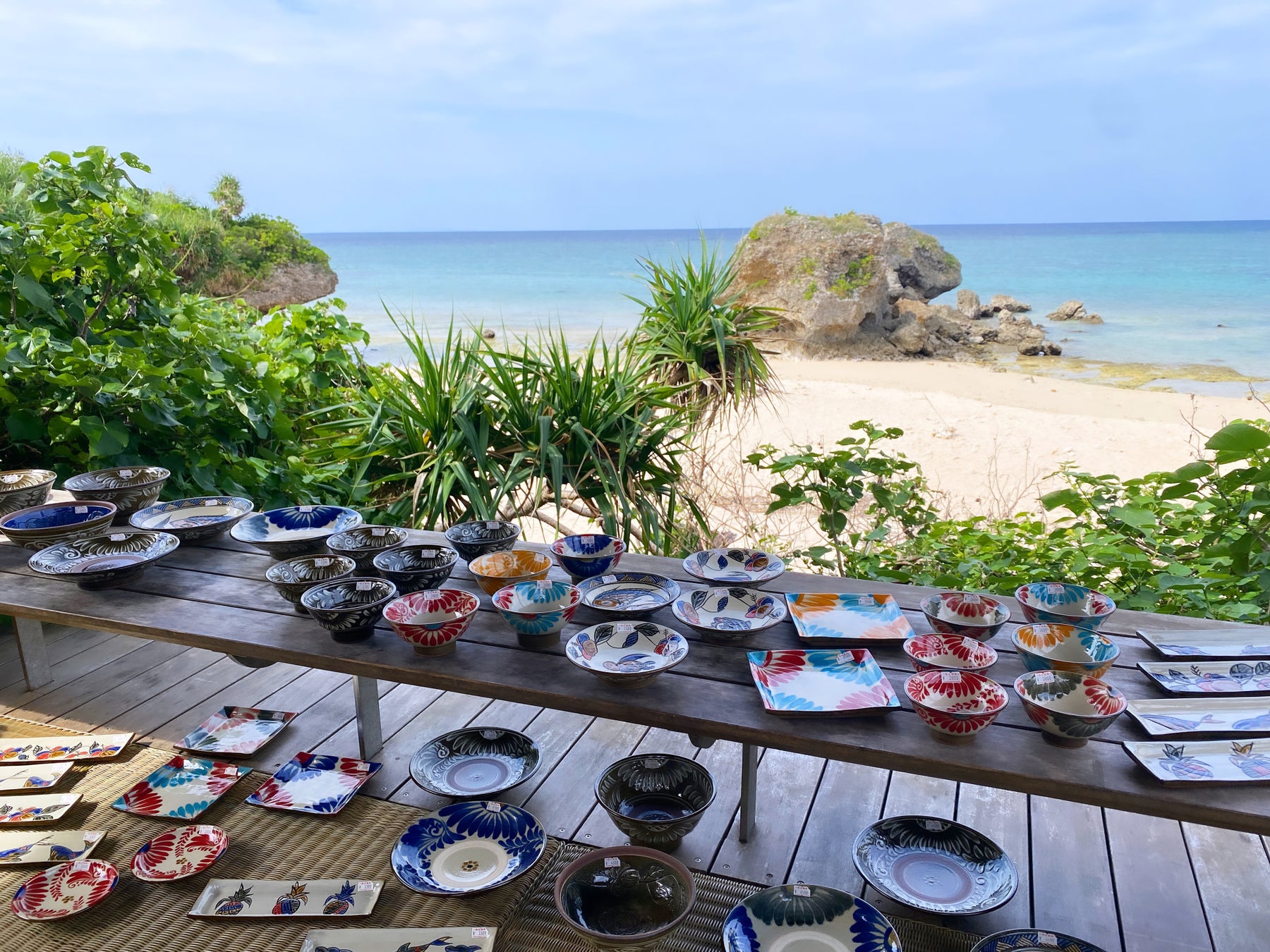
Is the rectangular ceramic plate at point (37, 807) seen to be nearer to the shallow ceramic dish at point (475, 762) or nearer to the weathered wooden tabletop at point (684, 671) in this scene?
the weathered wooden tabletop at point (684, 671)

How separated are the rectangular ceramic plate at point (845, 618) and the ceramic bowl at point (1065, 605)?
0.21 meters

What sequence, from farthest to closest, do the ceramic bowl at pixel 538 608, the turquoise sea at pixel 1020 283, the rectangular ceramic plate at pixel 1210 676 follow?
the turquoise sea at pixel 1020 283 < the ceramic bowl at pixel 538 608 < the rectangular ceramic plate at pixel 1210 676

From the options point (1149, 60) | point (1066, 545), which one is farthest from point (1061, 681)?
point (1149, 60)

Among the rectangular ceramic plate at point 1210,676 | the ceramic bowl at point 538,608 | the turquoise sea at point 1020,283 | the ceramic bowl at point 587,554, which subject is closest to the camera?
the rectangular ceramic plate at point 1210,676

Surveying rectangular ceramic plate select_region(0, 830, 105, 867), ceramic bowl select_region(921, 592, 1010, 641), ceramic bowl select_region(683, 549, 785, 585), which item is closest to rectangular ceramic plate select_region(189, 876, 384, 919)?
rectangular ceramic plate select_region(0, 830, 105, 867)

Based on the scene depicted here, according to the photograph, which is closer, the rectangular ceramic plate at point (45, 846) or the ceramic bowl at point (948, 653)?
the ceramic bowl at point (948, 653)

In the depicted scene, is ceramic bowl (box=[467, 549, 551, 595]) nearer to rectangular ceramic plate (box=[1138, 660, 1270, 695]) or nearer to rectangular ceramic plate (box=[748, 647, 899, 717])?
rectangular ceramic plate (box=[748, 647, 899, 717])

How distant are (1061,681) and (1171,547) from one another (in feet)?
5.24

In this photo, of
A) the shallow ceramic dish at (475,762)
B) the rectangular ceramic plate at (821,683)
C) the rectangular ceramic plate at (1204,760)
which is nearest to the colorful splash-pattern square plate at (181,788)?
the shallow ceramic dish at (475,762)

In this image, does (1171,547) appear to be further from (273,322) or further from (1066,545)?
(273,322)

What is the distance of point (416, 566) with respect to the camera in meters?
1.48

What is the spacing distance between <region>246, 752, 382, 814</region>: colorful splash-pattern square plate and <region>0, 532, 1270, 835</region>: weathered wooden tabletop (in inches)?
19.6

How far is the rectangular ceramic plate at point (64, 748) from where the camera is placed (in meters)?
1.81

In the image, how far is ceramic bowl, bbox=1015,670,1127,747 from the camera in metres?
0.95
